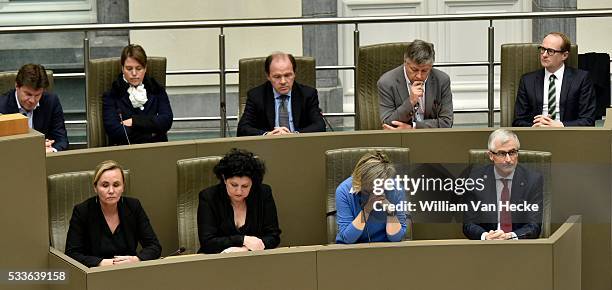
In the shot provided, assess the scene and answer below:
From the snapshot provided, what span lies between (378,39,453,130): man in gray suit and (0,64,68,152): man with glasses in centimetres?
204

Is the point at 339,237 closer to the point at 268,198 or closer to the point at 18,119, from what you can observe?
the point at 268,198

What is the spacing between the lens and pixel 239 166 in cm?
910

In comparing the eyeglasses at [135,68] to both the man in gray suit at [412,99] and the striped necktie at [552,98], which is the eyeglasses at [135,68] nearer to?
the man in gray suit at [412,99]

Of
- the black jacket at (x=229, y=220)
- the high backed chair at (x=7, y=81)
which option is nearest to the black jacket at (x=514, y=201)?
the black jacket at (x=229, y=220)

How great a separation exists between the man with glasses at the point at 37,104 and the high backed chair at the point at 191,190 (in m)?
0.93

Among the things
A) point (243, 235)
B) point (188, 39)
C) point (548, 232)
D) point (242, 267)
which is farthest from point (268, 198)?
point (188, 39)

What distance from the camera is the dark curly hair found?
9.11 metres

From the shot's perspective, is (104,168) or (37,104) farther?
(37,104)

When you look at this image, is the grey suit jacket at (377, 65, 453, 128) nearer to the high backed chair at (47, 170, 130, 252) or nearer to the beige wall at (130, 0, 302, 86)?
the high backed chair at (47, 170, 130, 252)

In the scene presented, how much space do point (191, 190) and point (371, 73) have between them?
1821 mm

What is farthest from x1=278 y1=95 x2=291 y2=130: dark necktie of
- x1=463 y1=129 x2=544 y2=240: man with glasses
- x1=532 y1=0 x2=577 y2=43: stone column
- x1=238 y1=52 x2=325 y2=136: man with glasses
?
x1=532 y1=0 x2=577 y2=43: stone column

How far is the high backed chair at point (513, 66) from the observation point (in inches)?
422

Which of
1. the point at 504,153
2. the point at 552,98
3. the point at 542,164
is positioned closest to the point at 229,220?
the point at 504,153

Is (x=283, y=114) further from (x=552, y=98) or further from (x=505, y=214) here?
(x=505, y=214)
